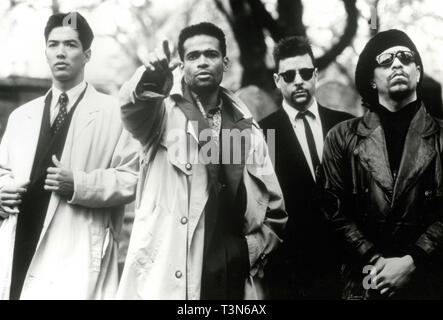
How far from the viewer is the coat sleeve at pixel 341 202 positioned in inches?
157

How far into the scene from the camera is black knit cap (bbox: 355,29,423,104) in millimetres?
4254

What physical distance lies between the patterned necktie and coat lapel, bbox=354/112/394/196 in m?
1.87

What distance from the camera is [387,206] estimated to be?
4.00 meters

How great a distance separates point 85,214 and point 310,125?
5.12ft

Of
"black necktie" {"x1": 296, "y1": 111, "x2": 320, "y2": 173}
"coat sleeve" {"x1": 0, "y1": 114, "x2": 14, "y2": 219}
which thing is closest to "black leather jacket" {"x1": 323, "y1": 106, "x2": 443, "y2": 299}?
"black necktie" {"x1": 296, "y1": 111, "x2": 320, "y2": 173}

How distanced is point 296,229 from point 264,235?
0.31 meters

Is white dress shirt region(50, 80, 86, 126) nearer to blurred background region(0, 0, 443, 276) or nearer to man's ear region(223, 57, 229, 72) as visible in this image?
blurred background region(0, 0, 443, 276)

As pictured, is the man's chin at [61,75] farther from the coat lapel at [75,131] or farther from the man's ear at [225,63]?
the man's ear at [225,63]

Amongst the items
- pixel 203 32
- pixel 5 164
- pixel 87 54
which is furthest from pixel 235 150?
pixel 5 164

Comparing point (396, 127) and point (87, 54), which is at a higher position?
point (87, 54)

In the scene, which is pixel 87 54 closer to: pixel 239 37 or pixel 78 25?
pixel 78 25
